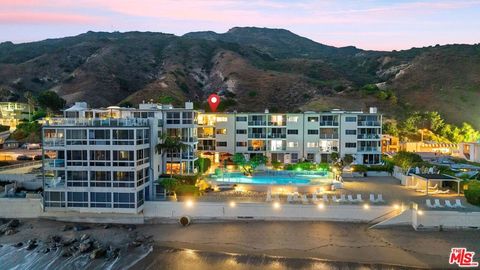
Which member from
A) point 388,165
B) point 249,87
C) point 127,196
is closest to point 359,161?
point 388,165

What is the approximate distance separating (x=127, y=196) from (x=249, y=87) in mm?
100724

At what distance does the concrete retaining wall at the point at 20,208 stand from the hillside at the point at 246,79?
58375 mm

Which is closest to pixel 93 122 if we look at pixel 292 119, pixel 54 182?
pixel 54 182

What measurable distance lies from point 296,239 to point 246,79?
366ft

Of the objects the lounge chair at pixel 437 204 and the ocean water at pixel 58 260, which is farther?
the lounge chair at pixel 437 204

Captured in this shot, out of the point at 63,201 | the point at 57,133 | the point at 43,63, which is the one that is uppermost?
the point at 43,63

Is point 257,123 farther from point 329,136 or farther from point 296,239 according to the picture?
point 296,239

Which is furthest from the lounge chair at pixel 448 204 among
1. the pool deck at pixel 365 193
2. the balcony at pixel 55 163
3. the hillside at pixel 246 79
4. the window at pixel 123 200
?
the hillside at pixel 246 79

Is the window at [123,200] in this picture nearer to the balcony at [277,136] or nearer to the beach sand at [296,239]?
the beach sand at [296,239]

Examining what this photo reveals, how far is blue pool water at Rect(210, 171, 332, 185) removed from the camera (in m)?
48.8

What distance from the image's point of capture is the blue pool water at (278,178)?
1919 inches

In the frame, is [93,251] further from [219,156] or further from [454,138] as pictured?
[454,138]

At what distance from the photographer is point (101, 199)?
3878 centimetres

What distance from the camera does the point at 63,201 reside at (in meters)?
39.2
